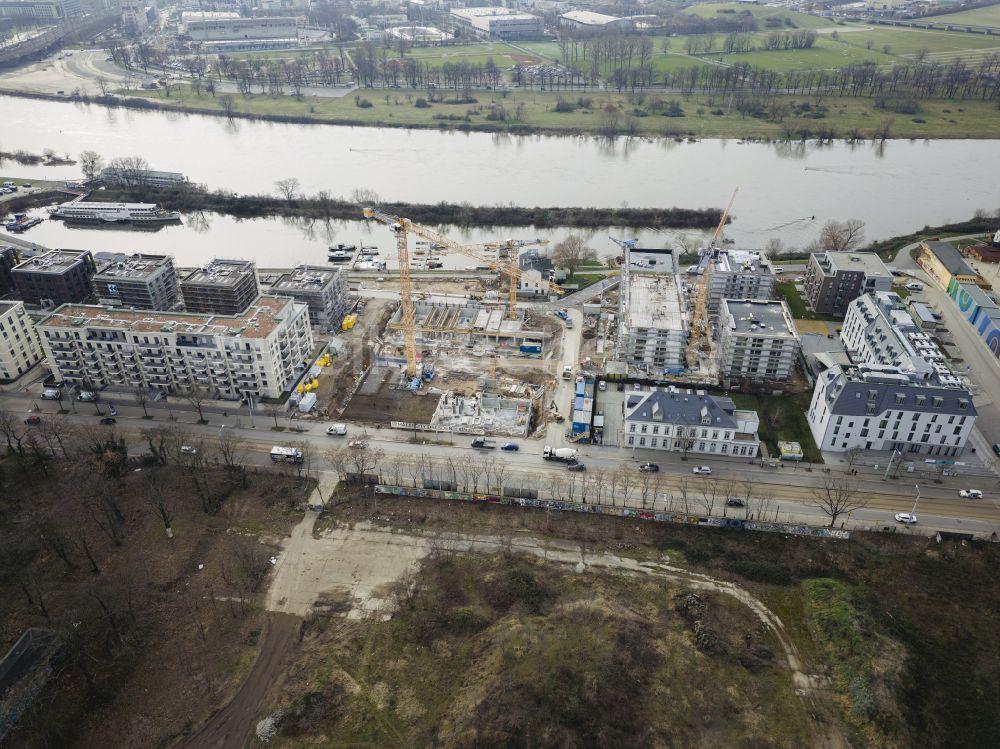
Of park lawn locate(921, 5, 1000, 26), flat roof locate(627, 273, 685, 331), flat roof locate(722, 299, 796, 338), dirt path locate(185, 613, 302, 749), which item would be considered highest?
park lawn locate(921, 5, 1000, 26)

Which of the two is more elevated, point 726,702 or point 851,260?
point 851,260

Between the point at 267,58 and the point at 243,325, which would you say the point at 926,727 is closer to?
the point at 243,325

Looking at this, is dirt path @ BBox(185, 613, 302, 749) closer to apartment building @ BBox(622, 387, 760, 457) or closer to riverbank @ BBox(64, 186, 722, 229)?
apartment building @ BBox(622, 387, 760, 457)

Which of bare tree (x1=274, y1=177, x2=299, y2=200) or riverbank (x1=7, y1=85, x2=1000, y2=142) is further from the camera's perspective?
riverbank (x1=7, y1=85, x2=1000, y2=142)

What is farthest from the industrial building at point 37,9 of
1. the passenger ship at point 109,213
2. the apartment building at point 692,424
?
the apartment building at point 692,424

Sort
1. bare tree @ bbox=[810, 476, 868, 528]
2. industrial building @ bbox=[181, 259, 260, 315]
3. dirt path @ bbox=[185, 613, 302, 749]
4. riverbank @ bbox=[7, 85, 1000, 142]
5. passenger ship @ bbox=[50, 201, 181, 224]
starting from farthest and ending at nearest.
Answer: riverbank @ bbox=[7, 85, 1000, 142] → passenger ship @ bbox=[50, 201, 181, 224] → industrial building @ bbox=[181, 259, 260, 315] → bare tree @ bbox=[810, 476, 868, 528] → dirt path @ bbox=[185, 613, 302, 749]

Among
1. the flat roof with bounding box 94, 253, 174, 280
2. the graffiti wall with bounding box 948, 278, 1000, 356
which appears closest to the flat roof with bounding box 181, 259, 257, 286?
the flat roof with bounding box 94, 253, 174, 280

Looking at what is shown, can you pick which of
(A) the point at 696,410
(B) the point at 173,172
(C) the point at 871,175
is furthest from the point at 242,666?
(C) the point at 871,175
